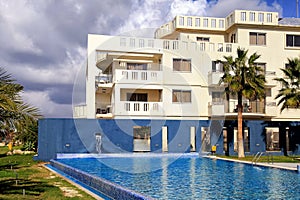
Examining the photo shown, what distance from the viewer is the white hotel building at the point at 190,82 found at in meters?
29.7

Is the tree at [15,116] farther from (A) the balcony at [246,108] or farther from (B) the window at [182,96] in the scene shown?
(A) the balcony at [246,108]

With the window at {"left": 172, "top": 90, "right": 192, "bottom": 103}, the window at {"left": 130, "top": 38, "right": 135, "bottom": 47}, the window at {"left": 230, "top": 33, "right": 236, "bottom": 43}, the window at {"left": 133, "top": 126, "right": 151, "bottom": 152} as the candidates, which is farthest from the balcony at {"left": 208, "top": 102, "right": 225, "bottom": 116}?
the window at {"left": 130, "top": 38, "right": 135, "bottom": 47}

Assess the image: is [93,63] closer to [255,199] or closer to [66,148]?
[66,148]

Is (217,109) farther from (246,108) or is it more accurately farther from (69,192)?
(69,192)

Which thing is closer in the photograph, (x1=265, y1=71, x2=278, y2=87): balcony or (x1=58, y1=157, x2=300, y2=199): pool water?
(x1=58, y1=157, x2=300, y2=199): pool water

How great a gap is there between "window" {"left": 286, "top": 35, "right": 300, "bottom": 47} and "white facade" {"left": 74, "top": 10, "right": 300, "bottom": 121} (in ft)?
0.30

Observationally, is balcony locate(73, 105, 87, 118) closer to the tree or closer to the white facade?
the white facade

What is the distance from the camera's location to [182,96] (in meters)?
31.4

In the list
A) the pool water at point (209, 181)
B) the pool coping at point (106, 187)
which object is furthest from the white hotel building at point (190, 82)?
the pool coping at point (106, 187)

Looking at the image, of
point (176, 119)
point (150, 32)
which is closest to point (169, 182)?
point (176, 119)

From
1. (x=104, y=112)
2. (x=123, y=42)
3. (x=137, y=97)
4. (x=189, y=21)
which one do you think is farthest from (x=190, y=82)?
(x=104, y=112)

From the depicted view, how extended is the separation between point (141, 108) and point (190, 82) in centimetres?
483

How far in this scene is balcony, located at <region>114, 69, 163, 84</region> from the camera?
29734 mm

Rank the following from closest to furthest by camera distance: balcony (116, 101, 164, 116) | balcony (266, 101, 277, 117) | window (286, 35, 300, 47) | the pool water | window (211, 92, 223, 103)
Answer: the pool water
balcony (116, 101, 164, 116)
balcony (266, 101, 277, 117)
window (211, 92, 223, 103)
window (286, 35, 300, 47)
